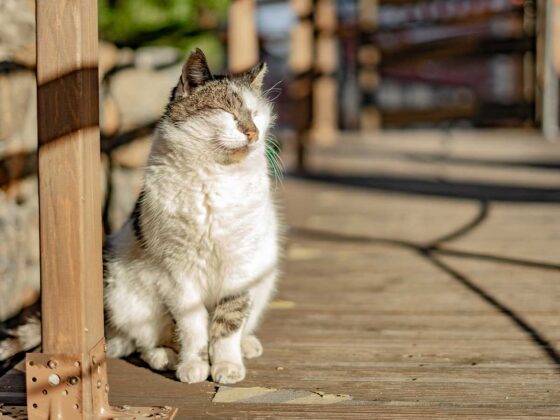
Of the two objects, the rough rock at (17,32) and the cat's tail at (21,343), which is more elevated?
the rough rock at (17,32)

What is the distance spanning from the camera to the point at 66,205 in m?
1.46

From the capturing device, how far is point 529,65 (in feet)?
30.6

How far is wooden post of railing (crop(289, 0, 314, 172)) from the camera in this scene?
260 inches

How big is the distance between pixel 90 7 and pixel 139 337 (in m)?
1.03

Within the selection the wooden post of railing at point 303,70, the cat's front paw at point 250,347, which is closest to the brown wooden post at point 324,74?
the wooden post of railing at point 303,70

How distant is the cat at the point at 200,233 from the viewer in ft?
6.32

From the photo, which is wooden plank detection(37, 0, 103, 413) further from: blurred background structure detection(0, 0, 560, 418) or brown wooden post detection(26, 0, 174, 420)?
blurred background structure detection(0, 0, 560, 418)

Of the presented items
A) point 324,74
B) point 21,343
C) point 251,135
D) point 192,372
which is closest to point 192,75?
point 251,135

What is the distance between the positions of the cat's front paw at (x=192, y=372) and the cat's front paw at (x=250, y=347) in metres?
0.19

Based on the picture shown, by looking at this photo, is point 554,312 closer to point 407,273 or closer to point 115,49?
point 407,273

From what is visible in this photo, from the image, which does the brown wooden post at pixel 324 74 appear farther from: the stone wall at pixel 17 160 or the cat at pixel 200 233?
the cat at pixel 200 233

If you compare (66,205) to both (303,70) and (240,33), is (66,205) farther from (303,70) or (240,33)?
(303,70)

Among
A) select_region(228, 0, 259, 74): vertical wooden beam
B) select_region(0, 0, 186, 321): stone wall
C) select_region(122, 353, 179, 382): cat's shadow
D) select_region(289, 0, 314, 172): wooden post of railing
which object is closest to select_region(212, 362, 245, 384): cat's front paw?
select_region(122, 353, 179, 382): cat's shadow

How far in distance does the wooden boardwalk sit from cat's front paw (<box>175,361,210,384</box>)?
27 millimetres
